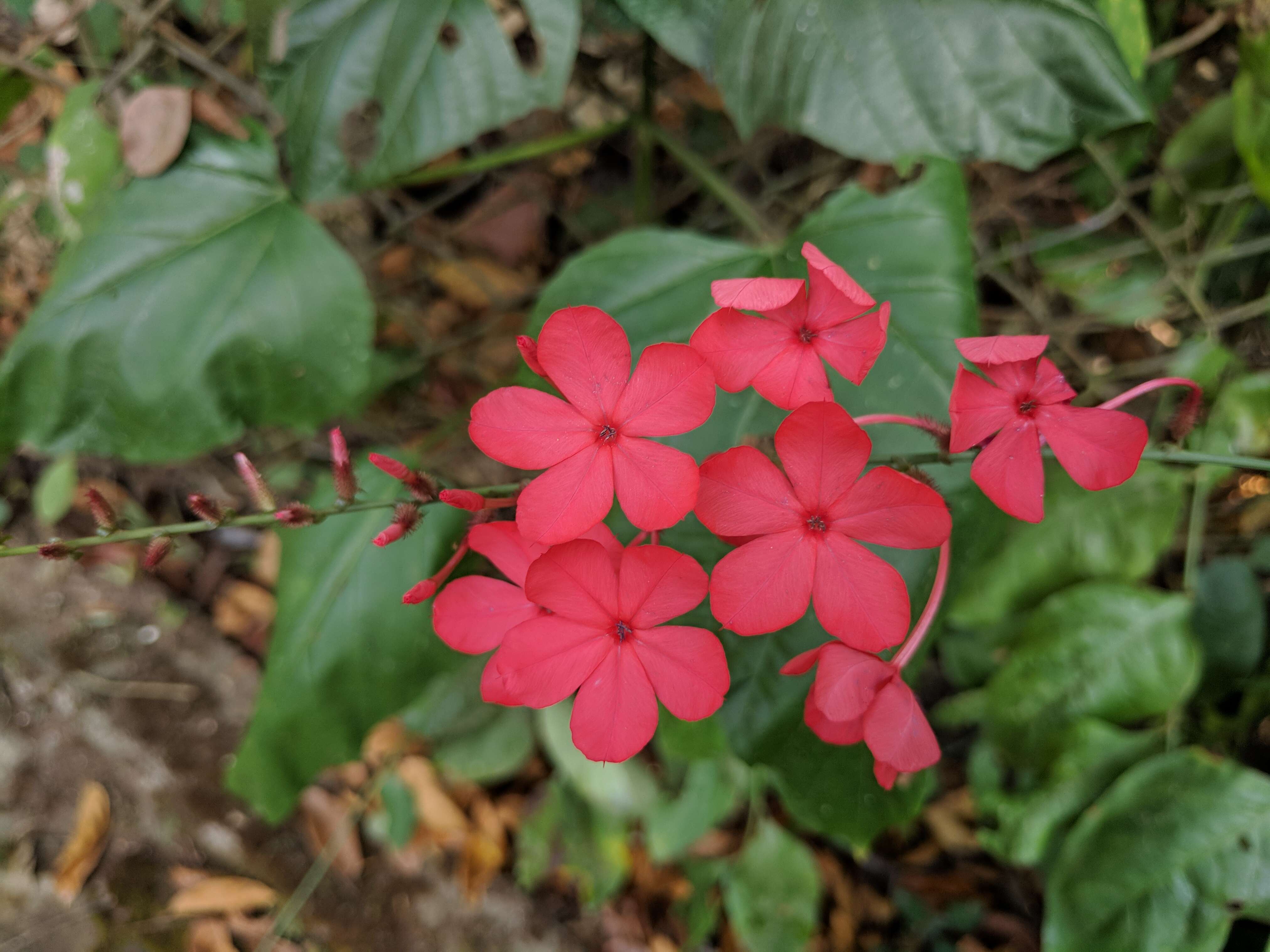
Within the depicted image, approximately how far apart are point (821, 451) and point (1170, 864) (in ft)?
4.04

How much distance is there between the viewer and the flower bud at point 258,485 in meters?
0.80

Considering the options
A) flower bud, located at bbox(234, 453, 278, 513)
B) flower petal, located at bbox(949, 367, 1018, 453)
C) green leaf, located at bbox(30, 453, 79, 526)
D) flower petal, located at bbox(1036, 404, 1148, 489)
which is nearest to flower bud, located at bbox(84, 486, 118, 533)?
flower bud, located at bbox(234, 453, 278, 513)

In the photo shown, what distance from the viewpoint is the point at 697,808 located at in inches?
76.9

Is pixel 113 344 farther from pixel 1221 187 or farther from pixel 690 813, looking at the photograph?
pixel 1221 187

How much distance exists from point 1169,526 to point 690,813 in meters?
1.28

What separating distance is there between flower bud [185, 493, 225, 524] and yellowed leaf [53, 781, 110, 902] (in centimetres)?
184

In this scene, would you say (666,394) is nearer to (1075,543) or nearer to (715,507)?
(715,507)

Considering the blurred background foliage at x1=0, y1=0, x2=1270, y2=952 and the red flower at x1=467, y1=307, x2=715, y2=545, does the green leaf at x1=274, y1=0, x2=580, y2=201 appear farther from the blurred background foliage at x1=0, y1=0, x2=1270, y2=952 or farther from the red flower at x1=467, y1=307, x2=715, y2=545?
the red flower at x1=467, y1=307, x2=715, y2=545

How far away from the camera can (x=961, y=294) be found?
1.16 m

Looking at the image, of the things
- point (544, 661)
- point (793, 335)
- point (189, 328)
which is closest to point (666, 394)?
point (793, 335)

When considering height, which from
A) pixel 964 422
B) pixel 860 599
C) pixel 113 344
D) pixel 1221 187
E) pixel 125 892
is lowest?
pixel 125 892

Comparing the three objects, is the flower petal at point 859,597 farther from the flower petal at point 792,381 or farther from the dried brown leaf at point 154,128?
the dried brown leaf at point 154,128

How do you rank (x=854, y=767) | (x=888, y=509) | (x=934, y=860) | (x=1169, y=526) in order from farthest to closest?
(x=934, y=860), (x=1169, y=526), (x=854, y=767), (x=888, y=509)

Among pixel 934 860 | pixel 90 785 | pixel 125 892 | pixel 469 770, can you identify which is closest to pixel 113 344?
pixel 469 770
